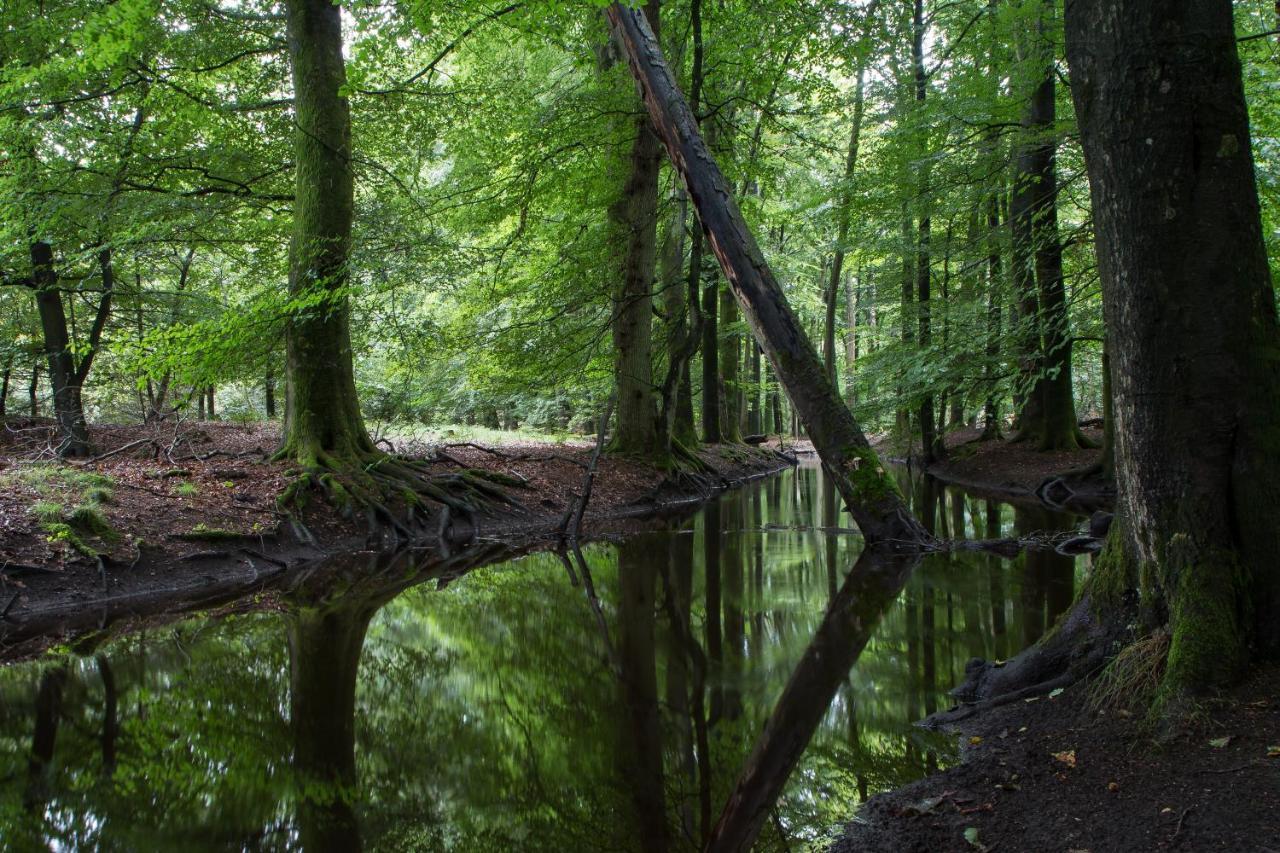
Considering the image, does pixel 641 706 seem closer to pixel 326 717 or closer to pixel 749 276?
pixel 326 717

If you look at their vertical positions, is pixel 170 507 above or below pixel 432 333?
below

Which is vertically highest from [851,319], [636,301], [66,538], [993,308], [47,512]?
[851,319]

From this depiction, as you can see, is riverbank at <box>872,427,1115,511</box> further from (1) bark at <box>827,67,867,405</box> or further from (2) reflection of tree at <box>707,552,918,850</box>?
(2) reflection of tree at <box>707,552,918,850</box>

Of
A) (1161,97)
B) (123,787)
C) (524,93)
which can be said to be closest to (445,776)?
(123,787)

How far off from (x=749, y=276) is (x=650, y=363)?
21.7ft

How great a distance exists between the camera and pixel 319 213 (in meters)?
9.82

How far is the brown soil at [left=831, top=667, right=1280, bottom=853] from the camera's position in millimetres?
2262

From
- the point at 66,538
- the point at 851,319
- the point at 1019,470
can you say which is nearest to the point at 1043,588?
the point at 66,538

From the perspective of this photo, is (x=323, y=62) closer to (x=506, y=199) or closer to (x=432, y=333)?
(x=506, y=199)

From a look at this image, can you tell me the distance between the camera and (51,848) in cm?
291

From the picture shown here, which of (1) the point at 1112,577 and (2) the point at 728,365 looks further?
(2) the point at 728,365

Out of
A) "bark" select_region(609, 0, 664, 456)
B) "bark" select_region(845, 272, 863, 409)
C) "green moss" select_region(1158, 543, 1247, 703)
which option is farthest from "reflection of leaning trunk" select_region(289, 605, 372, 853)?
"bark" select_region(845, 272, 863, 409)

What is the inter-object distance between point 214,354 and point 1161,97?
339 inches

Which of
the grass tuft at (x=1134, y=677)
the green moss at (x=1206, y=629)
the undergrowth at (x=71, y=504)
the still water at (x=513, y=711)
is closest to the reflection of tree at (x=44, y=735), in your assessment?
the still water at (x=513, y=711)
